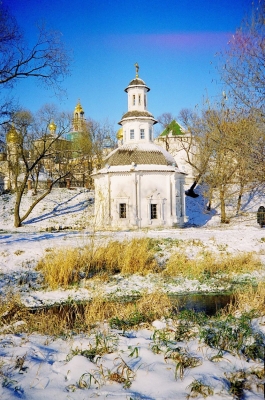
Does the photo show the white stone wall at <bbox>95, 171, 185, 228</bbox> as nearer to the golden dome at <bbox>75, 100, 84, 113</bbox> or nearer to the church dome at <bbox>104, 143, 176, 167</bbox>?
the church dome at <bbox>104, 143, 176, 167</bbox>

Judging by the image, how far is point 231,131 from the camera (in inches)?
412

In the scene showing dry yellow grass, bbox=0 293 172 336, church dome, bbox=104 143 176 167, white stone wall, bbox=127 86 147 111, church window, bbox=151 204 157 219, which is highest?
white stone wall, bbox=127 86 147 111

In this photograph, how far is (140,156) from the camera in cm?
2562

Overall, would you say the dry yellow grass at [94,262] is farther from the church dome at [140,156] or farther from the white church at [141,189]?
the church dome at [140,156]

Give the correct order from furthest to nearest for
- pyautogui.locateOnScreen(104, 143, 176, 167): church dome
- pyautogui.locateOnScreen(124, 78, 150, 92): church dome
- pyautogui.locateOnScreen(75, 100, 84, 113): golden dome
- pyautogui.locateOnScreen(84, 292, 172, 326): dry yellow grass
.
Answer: pyautogui.locateOnScreen(75, 100, 84, 113): golden dome
pyautogui.locateOnScreen(124, 78, 150, 92): church dome
pyautogui.locateOnScreen(104, 143, 176, 167): church dome
pyautogui.locateOnScreen(84, 292, 172, 326): dry yellow grass

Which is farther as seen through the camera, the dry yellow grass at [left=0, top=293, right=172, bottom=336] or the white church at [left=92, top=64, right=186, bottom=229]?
the white church at [left=92, top=64, right=186, bottom=229]

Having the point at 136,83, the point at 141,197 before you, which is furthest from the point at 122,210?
the point at 136,83

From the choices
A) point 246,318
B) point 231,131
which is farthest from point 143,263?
point 246,318

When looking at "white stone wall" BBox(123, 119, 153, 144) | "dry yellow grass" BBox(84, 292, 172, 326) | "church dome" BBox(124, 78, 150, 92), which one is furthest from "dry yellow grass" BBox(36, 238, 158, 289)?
"church dome" BBox(124, 78, 150, 92)

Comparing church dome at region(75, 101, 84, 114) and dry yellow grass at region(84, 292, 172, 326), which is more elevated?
church dome at region(75, 101, 84, 114)

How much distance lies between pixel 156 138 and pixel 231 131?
114 feet

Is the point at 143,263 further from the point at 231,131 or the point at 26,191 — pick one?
the point at 26,191

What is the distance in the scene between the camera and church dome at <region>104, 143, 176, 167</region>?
83.6 ft

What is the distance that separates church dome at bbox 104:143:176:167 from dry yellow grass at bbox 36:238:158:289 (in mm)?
13969
